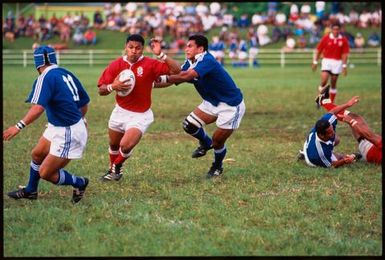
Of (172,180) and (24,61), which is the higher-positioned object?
(172,180)

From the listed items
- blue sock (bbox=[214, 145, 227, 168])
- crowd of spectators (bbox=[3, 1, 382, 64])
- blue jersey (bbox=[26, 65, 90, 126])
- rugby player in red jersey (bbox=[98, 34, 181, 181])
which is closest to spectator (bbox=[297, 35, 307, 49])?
crowd of spectators (bbox=[3, 1, 382, 64])

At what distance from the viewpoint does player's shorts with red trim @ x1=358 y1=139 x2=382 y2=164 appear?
35.8ft

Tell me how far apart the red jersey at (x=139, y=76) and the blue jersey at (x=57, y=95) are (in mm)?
1201

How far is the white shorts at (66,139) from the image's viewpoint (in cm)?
832

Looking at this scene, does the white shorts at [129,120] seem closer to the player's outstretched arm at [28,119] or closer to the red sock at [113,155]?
the red sock at [113,155]

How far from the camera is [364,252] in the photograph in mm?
6500

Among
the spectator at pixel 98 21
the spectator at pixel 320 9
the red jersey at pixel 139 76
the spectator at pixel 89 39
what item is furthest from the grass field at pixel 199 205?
the spectator at pixel 98 21

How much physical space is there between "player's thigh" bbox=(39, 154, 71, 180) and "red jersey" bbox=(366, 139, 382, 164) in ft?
15.3

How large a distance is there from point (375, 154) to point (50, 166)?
4.87 metres

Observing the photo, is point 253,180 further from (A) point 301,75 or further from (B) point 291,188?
(A) point 301,75

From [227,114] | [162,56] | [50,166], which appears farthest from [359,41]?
[50,166]

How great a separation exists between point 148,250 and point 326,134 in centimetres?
488

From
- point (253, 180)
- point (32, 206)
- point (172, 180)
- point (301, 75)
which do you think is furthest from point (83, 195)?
point (301, 75)

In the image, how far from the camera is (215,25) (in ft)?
→ 159
